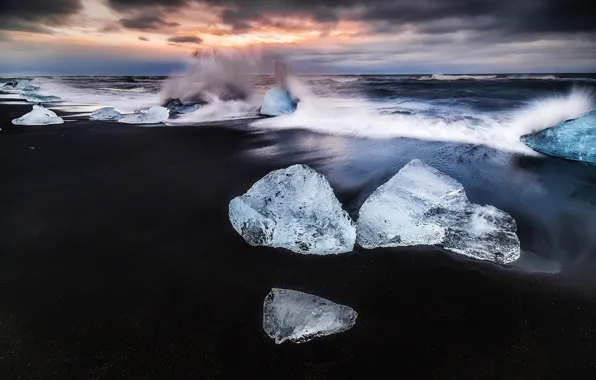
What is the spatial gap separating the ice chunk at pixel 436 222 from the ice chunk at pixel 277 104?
8.06 meters

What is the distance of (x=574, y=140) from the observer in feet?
18.0

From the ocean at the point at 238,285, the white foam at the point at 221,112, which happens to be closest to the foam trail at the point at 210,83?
the white foam at the point at 221,112

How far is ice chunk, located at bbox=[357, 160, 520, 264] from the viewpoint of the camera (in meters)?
2.76

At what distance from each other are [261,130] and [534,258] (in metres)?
6.67

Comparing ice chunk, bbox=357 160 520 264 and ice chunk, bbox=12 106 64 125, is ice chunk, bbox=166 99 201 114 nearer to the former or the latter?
ice chunk, bbox=12 106 64 125

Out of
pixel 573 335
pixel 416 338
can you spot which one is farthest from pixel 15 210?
pixel 573 335

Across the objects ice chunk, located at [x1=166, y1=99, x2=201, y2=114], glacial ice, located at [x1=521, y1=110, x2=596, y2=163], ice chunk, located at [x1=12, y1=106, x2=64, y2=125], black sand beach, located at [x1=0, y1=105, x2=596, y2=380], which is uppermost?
ice chunk, located at [x1=166, y1=99, x2=201, y2=114]

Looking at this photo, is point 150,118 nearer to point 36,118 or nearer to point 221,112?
point 221,112

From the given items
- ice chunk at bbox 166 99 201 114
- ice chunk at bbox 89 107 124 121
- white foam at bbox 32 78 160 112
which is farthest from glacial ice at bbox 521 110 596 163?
white foam at bbox 32 78 160 112

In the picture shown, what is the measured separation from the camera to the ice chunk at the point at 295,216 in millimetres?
2709

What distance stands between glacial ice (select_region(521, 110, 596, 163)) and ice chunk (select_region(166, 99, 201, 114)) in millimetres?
10551

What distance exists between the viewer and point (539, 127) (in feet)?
26.4

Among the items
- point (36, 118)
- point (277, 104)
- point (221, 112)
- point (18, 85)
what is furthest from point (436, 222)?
point (18, 85)

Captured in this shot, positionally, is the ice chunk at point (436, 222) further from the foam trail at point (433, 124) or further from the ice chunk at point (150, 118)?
the ice chunk at point (150, 118)
